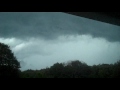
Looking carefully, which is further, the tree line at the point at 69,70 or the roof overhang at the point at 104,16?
the tree line at the point at 69,70

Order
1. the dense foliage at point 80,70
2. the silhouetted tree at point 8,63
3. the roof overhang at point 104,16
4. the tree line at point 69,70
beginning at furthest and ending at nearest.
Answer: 1. the dense foliage at point 80,70
2. the tree line at point 69,70
3. the roof overhang at point 104,16
4. the silhouetted tree at point 8,63

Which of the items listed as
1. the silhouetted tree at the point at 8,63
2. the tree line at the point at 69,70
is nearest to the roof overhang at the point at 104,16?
the tree line at the point at 69,70

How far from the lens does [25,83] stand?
5055 millimetres

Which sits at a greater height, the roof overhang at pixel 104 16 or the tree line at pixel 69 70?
the roof overhang at pixel 104 16

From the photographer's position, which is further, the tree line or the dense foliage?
the dense foliage

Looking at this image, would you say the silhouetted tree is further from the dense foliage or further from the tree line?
the dense foliage

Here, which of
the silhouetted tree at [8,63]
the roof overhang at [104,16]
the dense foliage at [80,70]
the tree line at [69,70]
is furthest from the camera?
the dense foliage at [80,70]

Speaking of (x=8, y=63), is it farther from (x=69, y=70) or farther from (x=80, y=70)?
(x=80, y=70)

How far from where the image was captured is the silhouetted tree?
9537mm

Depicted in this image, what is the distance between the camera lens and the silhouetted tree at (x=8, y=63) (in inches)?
375

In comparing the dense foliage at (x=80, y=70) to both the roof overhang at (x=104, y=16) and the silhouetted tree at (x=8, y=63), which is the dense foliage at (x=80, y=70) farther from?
the roof overhang at (x=104, y=16)

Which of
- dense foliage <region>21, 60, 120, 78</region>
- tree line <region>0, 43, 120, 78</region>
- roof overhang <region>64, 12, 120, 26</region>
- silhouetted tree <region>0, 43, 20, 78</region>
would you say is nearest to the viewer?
silhouetted tree <region>0, 43, 20, 78</region>

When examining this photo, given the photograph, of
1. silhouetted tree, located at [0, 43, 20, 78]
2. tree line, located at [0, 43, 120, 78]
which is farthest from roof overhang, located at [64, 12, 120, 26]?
silhouetted tree, located at [0, 43, 20, 78]

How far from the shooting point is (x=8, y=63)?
983 cm
